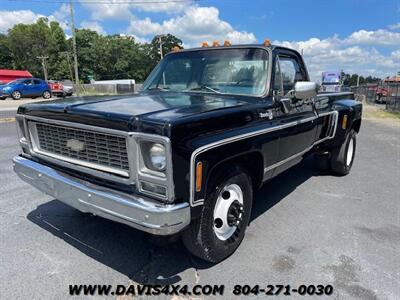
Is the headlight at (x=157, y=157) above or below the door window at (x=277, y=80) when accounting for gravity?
below

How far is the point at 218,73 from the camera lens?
4.02m

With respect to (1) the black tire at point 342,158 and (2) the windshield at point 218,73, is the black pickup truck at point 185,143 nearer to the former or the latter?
(2) the windshield at point 218,73

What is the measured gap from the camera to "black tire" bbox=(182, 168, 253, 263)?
2.85 meters

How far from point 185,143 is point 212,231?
92 centimetres

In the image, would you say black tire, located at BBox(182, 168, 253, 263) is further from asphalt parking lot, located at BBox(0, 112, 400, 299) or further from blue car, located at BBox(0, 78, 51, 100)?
blue car, located at BBox(0, 78, 51, 100)

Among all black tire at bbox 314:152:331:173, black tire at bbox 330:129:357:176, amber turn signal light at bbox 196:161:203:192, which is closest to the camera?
amber turn signal light at bbox 196:161:203:192

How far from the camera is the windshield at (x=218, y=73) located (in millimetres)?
3826

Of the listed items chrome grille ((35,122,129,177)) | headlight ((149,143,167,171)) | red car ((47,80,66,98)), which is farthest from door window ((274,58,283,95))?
red car ((47,80,66,98))

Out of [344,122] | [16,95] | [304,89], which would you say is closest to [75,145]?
[304,89]

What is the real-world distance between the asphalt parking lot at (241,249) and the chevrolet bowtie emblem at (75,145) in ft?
3.35

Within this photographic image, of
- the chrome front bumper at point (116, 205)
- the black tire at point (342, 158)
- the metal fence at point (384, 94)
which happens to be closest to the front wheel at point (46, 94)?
the metal fence at point (384, 94)

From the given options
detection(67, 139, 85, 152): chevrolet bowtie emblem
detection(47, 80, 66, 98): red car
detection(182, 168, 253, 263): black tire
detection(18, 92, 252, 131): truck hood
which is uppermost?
detection(18, 92, 252, 131): truck hood

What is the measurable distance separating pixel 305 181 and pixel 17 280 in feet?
14.4

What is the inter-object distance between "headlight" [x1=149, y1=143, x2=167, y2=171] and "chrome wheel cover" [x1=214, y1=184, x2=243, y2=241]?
0.76m
